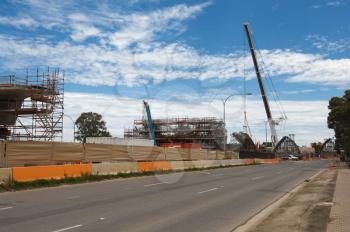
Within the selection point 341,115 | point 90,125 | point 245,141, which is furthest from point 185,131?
point 341,115

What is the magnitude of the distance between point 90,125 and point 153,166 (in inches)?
3243

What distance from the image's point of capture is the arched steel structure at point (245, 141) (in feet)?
397

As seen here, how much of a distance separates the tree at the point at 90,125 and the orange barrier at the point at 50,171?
295 ft

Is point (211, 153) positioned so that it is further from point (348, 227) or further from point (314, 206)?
point (348, 227)

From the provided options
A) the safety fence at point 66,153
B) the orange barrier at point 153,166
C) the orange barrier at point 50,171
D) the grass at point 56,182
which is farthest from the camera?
the orange barrier at point 153,166

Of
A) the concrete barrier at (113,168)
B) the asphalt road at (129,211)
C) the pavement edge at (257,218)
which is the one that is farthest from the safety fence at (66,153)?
the pavement edge at (257,218)

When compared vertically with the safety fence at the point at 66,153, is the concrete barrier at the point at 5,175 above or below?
below

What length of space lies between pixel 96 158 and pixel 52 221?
2246cm

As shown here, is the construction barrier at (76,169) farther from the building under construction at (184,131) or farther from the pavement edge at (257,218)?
the building under construction at (184,131)

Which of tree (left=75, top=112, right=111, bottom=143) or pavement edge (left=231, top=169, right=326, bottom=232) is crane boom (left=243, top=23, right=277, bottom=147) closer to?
tree (left=75, top=112, right=111, bottom=143)

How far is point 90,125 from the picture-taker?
4737 inches

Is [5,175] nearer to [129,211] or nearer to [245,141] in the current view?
[129,211]

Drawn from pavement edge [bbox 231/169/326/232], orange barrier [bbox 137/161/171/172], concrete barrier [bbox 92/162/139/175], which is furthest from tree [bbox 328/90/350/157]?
pavement edge [bbox 231/169/326/232]

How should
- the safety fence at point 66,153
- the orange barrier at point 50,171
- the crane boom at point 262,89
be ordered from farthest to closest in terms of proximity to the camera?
the crane boom at point 262,89 < the safety fence at point 66,153 < the orange barrier at point 50,171
